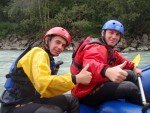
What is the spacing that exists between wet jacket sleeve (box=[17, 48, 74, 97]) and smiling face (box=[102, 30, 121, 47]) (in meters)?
0.73

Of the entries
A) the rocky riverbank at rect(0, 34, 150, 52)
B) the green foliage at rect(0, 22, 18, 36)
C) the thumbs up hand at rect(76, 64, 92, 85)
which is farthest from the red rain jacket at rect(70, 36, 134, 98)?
the green foliage at rect(0, 22, 18, 36)

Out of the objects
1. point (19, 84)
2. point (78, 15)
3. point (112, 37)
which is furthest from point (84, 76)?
point (78, 15)

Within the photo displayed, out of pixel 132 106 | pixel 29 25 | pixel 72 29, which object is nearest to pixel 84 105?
pixel 132 106

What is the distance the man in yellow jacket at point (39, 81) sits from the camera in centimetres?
259

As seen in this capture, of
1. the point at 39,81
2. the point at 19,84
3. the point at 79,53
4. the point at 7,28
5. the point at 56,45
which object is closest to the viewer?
the point at 39,81

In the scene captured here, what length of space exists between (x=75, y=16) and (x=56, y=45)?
29626 millimetres

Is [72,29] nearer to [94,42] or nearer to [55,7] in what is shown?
[55,7]

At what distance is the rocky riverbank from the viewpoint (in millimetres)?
23712

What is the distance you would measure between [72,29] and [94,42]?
28276 mm

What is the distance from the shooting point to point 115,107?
3.07 m

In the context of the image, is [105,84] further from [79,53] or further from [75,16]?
[75,16]

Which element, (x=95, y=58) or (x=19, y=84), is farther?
(x=95, y=58)

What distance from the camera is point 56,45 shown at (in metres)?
2.87

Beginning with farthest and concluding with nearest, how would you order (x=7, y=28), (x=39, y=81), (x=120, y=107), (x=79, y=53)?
(x=7, y=28), (x=79, y=53), (x=120, y=107), (x=39, y=81)
